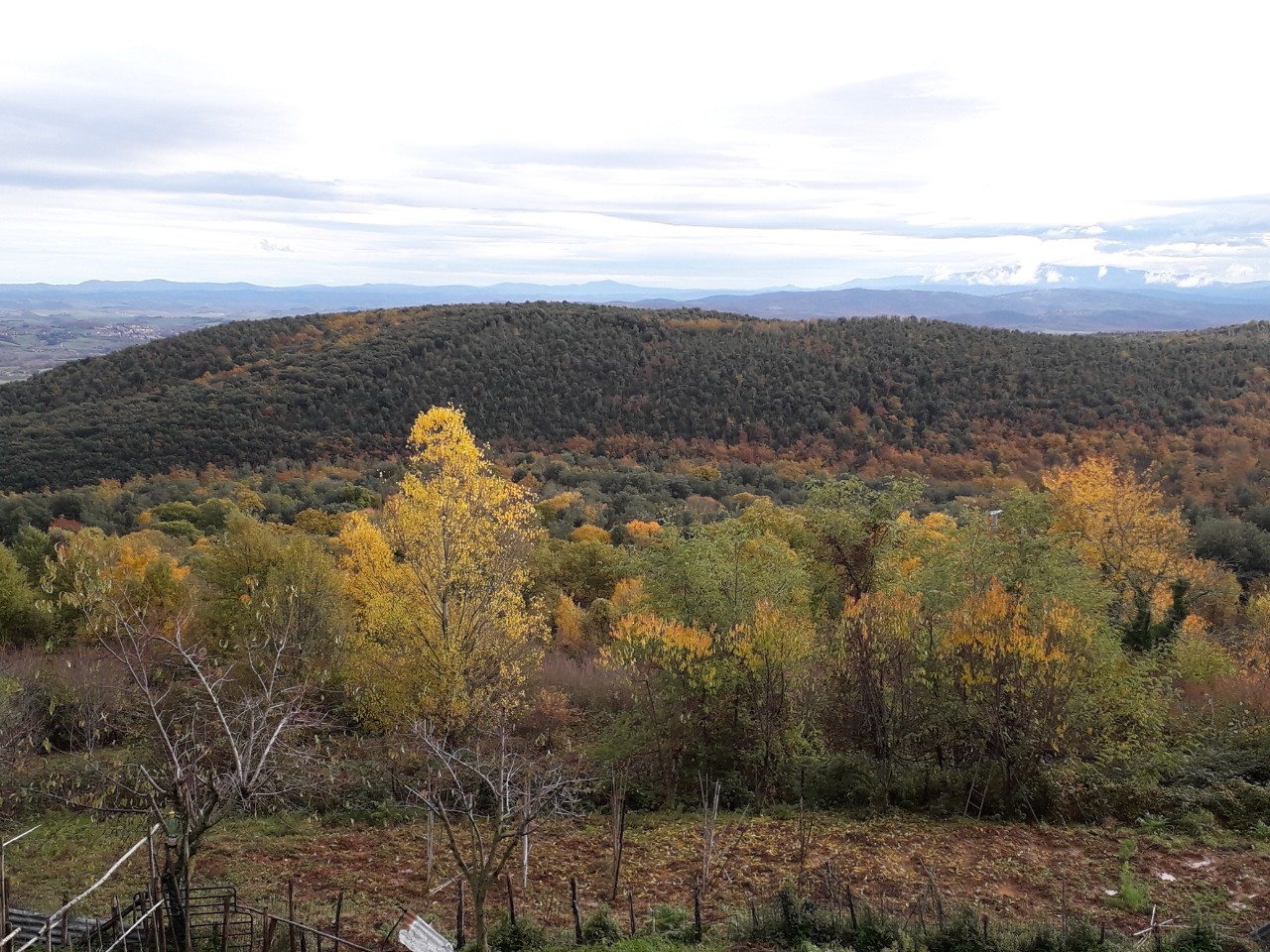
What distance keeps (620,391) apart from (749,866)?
196 feet

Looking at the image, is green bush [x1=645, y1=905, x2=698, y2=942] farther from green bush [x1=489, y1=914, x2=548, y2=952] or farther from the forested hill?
the forested hill

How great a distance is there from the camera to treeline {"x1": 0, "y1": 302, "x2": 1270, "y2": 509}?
185 feet

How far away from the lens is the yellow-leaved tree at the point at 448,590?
15352mm

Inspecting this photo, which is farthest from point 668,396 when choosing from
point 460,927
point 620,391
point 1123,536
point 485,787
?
point 460,927

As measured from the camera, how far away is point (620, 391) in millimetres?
70875

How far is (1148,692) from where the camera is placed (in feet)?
51.7

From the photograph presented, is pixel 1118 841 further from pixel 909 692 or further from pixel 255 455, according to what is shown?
pixel 255 455

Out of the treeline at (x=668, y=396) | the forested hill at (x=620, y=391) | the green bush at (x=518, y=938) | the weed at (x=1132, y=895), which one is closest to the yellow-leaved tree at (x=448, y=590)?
the green bush at (x=518, y=938)

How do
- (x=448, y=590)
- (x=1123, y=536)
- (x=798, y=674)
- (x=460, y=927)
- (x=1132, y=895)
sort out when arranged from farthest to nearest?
1. (x=1123, y=536)
2. (x=448, y=590)
3. (x=798, y=674)
4. (x=1132, y=895)
5. (x=460, y=927)

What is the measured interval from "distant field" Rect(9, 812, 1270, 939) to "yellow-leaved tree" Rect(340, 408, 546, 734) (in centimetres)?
244

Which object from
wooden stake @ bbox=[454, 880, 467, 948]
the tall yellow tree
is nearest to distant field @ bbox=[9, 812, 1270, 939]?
wooden stake @ bbox=[454, 880, 467, 948]

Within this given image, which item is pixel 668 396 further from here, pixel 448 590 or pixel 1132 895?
pixel 1132 895

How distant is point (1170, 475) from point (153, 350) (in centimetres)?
8023

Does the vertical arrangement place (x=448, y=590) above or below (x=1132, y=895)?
above
